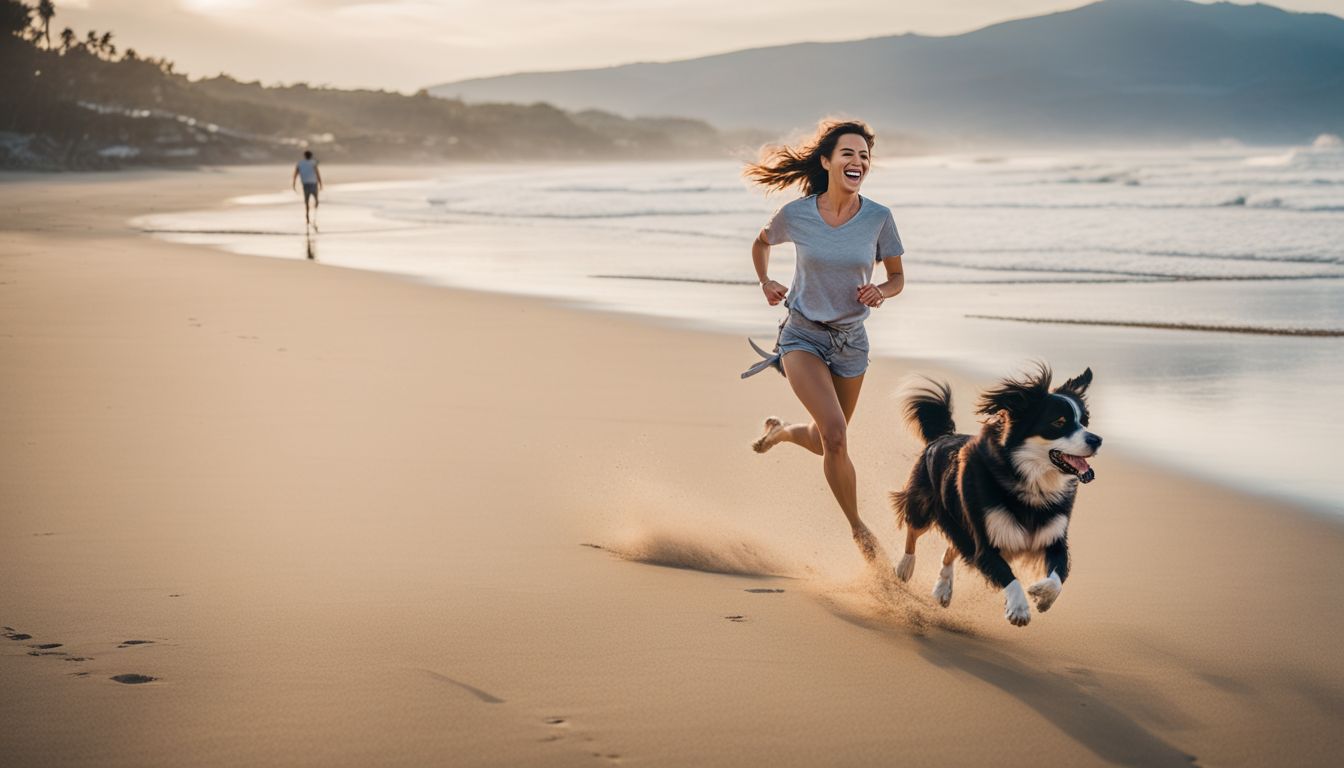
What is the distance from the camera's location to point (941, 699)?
375 centimetres

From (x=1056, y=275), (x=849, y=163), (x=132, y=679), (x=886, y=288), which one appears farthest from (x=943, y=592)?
(x=1056, y=275)

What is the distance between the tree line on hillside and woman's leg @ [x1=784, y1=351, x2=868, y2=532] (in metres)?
3.39

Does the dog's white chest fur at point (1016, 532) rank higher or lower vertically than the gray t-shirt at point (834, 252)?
lower

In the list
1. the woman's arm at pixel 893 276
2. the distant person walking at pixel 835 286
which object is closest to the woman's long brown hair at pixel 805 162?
the distant person walking at pixel 835 286

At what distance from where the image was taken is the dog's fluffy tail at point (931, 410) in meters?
5.25

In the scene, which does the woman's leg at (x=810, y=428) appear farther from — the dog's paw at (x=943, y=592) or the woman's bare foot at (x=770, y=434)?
the dog's paw at (x=943, y=592)

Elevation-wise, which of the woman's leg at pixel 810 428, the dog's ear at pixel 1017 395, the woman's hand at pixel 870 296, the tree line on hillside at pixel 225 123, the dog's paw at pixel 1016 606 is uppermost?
the tree line on hillside at pixel 225 123

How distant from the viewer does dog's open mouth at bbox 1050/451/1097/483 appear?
4.27 metres

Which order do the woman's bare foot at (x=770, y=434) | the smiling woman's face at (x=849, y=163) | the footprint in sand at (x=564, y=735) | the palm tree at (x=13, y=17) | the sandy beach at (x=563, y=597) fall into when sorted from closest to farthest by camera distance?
the footprint in sand at (x=564, y=735)
the sandy beach at (x=563, y=597)
the smiling woman's face at (x=849, y=163)
the woman's bare foot at (x=770, y=434)
the palm tree at (x=13, y=17)

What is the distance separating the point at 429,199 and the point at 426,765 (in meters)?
36.5

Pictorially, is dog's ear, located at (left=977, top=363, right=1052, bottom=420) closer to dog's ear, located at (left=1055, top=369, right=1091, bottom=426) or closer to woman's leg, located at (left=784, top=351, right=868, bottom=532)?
dog's ear, located at (left=1055, top=369, right=1091, bottom=426)

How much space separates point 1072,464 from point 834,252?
128 cm

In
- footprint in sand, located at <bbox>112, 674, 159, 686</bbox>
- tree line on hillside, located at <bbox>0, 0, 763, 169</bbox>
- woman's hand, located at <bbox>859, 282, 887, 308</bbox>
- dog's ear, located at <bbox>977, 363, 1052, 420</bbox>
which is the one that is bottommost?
footprint in sand, located at <bbox>112, 674, 159, 686</bbox>

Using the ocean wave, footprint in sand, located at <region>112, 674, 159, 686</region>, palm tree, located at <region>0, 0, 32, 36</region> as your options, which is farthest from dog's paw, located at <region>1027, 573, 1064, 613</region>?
palm tree, located at <region>0, 0, 32, 36</region>
